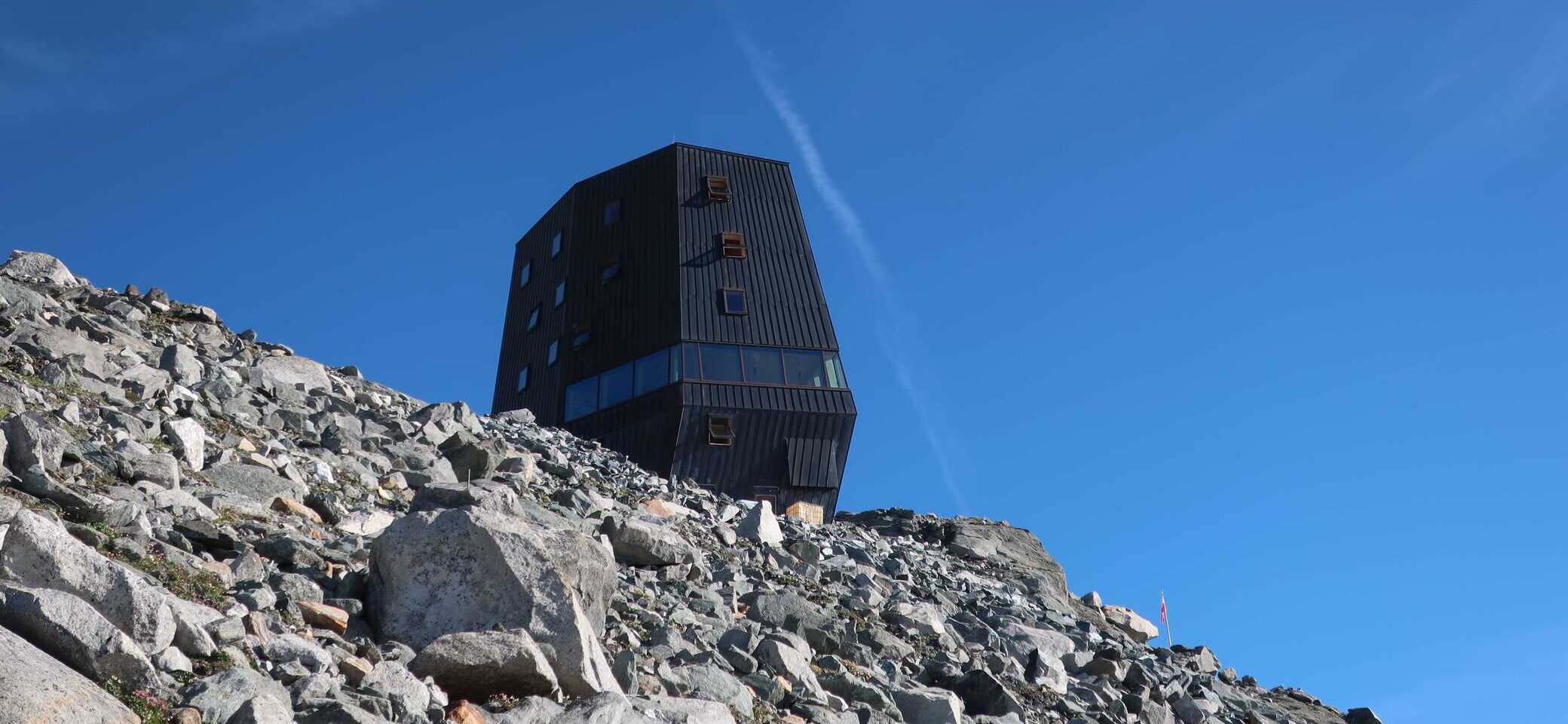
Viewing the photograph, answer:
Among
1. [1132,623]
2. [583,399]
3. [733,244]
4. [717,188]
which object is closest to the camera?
[1132,623]

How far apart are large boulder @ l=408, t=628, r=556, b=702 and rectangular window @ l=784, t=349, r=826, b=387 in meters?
26.6

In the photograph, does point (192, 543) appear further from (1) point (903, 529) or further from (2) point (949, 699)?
(1) point (903, 529)

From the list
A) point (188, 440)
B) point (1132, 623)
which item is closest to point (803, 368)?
point (1132, 623)

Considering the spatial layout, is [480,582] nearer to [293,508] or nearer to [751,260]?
[293,508]

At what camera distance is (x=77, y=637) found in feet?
29.0

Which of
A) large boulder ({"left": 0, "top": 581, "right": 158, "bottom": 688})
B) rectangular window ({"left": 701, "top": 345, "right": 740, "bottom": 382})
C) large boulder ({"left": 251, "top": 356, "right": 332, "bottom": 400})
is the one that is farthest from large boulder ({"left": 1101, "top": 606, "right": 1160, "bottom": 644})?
large boulder ({"left": 0, "top": 581, "right": 158, "bottom": 688})

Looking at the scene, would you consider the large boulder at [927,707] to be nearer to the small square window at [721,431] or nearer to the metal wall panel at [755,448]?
the small square window at [721,431]

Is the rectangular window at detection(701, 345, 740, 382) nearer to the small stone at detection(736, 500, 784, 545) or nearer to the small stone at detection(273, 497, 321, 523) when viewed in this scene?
the small stone at detection(736, 500, 784, 545)

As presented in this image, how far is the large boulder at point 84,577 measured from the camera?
9.51 metres

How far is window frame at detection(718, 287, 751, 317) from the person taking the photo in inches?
1516

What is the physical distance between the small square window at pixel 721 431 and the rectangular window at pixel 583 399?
421 cm

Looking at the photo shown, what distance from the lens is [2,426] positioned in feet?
45.5

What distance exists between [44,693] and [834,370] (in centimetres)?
3093

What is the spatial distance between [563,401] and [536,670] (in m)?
29.7
